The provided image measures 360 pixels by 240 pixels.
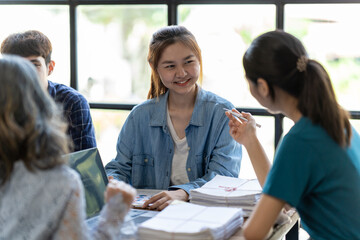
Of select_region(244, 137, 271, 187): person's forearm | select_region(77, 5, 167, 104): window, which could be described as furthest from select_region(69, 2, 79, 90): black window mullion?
select_region(244, 137, 271, 187): person's forearm

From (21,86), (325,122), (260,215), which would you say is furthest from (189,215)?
(21,86)

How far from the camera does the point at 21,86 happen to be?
112 cm

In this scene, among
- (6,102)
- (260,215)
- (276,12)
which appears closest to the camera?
(6,102)

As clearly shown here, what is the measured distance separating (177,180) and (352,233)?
89cm

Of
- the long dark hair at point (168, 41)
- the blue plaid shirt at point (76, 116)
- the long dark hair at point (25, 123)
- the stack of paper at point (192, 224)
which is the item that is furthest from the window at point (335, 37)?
the long dark hair at point (25, 123)

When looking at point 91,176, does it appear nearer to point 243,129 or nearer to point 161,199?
point 161,199

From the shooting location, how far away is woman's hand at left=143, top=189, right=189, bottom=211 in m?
1.72

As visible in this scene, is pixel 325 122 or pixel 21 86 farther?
pixel 325 122

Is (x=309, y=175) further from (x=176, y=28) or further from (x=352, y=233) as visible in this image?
(x=176, y=28)

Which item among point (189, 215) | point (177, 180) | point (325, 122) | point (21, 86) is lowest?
point (177, 180)

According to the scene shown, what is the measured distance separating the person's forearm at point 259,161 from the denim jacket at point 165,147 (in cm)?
24

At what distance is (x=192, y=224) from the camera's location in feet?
4.45

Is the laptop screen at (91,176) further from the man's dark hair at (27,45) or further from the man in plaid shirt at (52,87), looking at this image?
the man's dark hair at (27,45)

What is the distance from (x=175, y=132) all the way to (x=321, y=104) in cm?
88
